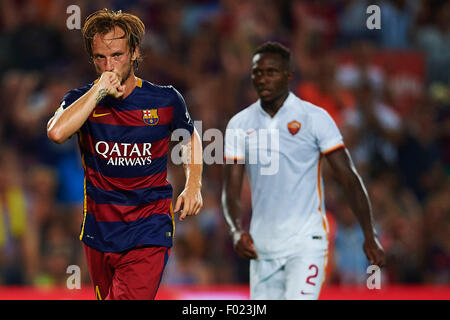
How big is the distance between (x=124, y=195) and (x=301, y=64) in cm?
564

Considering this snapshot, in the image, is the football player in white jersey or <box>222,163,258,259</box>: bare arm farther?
<box>222,163,258,259</box>: bare arm

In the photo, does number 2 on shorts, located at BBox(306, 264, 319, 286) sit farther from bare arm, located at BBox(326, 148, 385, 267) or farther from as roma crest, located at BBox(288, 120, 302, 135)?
as roma crest, located at BBox(288, 120, 302, 135)

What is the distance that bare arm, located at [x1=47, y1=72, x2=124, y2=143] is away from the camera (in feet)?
12.2

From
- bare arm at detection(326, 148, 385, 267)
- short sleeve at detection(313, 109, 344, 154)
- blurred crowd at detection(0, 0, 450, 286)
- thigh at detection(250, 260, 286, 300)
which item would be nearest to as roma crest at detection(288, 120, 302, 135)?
short sleeve at detection(313, 109, 344, 154)

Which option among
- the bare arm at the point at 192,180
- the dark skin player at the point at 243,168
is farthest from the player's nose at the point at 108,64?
the dark skin player at the point at 243,168

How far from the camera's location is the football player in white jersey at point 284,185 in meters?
4.95

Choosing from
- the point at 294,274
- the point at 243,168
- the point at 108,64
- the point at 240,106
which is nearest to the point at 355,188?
the point at 294,274

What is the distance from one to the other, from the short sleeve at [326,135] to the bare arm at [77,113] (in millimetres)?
1672

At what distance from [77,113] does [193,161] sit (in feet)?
2.64

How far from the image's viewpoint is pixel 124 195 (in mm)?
4094

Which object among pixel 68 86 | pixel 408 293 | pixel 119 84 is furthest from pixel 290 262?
pixel 68 86

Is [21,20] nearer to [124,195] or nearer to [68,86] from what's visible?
[68,86]

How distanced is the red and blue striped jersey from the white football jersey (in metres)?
1.10

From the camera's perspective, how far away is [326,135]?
4996 mm
